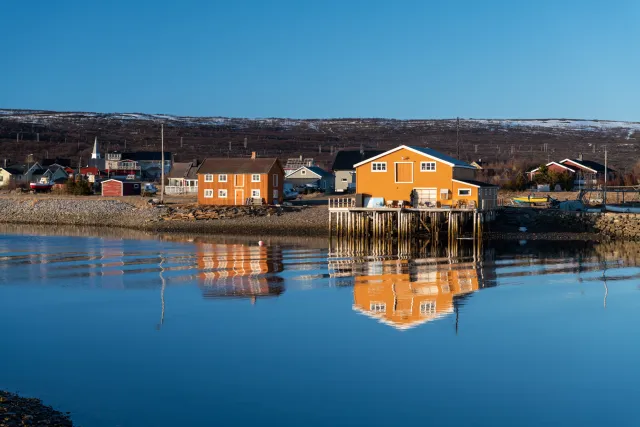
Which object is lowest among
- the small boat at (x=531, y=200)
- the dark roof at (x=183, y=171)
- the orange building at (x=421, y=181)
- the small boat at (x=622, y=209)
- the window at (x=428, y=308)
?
the window at (x=428, y=308)

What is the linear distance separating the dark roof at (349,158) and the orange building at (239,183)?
63.0 feet

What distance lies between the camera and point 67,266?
109ft

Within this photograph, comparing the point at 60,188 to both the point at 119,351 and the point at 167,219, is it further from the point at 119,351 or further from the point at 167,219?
the point at 119,351

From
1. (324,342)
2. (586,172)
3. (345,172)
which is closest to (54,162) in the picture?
(345,172)

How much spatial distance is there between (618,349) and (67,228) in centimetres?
4379

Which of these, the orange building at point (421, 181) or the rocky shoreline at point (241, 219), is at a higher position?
the orange building at point (421, 181)

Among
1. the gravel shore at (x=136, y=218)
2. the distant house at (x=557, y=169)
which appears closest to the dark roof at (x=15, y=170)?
the gravel shore at (x=136, y=218)

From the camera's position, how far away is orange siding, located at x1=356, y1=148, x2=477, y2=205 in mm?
46781

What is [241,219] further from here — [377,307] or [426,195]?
[377,307]

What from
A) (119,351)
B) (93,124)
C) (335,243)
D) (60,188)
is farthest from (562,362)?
(93,124)

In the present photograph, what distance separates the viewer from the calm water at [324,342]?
14594 mm

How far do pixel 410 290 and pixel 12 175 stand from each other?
2811 inches

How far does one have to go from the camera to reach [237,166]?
58.4 meters

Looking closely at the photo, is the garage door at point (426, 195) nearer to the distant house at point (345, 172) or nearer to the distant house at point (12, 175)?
the distant house at point (345, 172)
